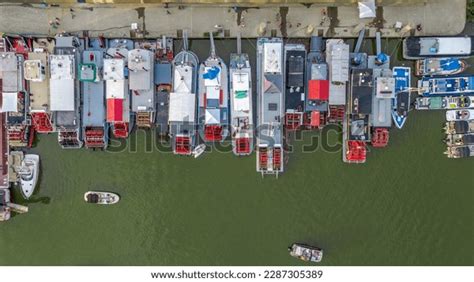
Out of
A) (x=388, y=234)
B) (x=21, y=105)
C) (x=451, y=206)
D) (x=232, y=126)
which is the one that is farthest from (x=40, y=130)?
(x=451, y=206)

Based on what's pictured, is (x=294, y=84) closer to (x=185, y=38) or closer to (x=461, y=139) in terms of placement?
(x=185, y=38)

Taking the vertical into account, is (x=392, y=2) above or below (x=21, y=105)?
above

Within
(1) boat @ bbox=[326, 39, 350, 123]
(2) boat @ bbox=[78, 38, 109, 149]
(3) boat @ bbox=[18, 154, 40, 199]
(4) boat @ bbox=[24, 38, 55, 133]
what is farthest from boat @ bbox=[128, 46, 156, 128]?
(1) boat @ bbox=[326, 39, 350, 123]

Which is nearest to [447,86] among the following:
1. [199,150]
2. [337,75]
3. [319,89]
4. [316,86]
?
[337,75]

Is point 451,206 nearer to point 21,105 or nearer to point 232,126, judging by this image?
point 232,126

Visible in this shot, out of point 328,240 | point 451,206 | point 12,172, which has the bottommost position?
point 328,240

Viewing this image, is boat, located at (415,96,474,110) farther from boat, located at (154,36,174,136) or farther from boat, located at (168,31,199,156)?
boat, located at (154,36,174,136)
